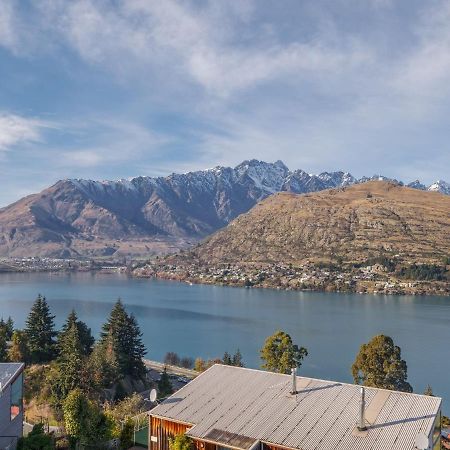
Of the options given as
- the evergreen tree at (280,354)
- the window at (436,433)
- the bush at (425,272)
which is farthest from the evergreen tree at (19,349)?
the bush at (425,272)

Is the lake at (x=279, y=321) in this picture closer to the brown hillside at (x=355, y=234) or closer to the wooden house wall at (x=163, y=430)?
the wooden house wall at (x=163, y=430)

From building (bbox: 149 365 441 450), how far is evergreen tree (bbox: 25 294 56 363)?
1961 centimetres

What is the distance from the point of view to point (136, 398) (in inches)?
949

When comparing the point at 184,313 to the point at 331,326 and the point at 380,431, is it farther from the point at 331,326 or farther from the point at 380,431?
the point at 380,431

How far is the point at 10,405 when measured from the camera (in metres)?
16.0

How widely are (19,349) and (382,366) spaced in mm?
22086

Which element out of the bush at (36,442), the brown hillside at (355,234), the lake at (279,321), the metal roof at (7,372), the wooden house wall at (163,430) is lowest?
the lake at (279,321)

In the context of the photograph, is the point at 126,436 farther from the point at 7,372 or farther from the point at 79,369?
the point at 79,369

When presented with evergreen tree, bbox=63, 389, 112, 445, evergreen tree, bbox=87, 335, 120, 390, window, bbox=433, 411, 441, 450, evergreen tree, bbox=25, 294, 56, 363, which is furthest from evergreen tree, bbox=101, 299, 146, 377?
window, bbox=433, 411, 441, 450

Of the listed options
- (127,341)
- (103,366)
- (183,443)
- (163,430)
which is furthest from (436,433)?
(127,341)

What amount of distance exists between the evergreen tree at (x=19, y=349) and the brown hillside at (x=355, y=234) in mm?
129618

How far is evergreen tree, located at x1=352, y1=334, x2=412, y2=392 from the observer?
91.9ft

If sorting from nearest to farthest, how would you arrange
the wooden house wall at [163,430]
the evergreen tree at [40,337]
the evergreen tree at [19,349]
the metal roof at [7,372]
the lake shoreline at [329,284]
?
the wooden house wall at [163,430], the metal roof at [7,372], the evergreen tree at [19,349], the evergreen tree at [40,337], the lake shoreline at [329,284]

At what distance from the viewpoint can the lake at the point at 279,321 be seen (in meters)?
53.1
